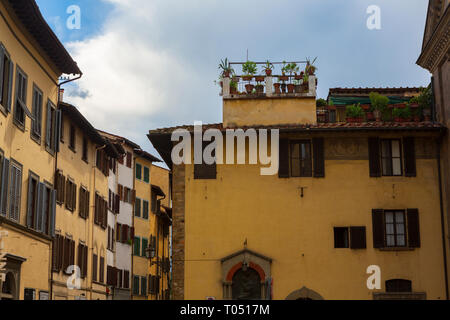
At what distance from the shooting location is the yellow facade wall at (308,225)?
24.3 meters

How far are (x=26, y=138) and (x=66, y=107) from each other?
6.48 m

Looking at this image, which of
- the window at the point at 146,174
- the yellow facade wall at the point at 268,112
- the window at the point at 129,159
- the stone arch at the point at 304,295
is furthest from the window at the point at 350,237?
the window at the point at 146,174

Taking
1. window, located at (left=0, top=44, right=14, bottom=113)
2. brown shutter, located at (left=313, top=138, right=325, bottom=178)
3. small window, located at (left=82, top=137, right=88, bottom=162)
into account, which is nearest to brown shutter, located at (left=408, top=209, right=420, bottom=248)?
Result: brown shutter, located at (left=313, top=138, right=325, bottom=178)

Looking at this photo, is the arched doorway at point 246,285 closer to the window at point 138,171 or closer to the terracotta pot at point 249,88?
the terracotta pot at point 249,88

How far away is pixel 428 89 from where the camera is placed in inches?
1086

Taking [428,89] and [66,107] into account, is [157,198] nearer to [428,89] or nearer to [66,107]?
[66,107]

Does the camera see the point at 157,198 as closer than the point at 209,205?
No

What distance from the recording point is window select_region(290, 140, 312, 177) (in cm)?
2538

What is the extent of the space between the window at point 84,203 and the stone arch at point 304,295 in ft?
38.6

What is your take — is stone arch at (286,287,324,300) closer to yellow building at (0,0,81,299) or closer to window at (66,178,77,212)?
yellow building at (0,0,81,299)

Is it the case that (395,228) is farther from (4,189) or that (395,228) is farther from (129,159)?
(129,159)
